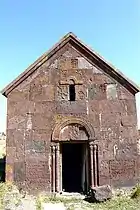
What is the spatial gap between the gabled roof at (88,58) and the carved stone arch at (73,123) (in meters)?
2.28

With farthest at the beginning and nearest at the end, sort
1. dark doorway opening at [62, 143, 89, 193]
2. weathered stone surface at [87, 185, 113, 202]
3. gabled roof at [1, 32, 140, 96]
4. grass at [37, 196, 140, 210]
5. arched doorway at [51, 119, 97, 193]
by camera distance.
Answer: dark doorway opening at [62, 143, 89, 193], gabled roof at [1, 32, 140, 96], arched doorway at [51, 119, 97, 193], weathered stone surface at [87, 185, 113, 202], grass at [37, 196, 140, 210]

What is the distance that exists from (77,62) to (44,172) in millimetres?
4553

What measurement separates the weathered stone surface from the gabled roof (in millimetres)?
4018

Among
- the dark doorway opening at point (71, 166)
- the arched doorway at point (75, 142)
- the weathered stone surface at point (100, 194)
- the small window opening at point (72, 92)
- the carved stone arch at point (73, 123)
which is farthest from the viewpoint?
the dark doorway opening at point (71, 166)

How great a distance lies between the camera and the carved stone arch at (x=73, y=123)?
1094 centimetres

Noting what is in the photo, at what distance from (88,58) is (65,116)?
261 cm

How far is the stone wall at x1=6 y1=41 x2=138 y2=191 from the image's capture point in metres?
10.8

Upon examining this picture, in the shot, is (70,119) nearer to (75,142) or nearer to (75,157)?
(75,142)

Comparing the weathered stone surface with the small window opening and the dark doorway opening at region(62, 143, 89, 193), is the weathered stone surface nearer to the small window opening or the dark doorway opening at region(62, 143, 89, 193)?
the small window opening

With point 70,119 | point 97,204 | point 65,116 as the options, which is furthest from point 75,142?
point 97,204

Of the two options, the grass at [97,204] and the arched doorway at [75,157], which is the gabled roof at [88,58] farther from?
the grass at [97,204]

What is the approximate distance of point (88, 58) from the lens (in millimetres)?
11766

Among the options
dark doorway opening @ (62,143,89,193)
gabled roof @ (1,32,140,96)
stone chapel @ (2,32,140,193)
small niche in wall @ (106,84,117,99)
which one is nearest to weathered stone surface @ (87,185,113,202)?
stone chapel @ (2,32,140,193)

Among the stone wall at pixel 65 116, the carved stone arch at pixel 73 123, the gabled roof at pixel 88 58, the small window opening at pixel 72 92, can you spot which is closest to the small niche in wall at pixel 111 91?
the stone wall at pixel 65 116
